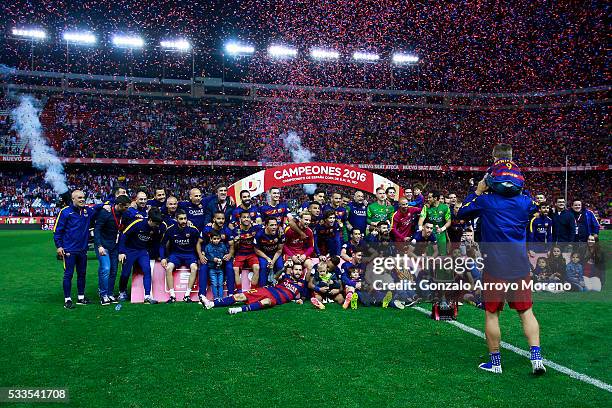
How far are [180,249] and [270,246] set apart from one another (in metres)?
1.74

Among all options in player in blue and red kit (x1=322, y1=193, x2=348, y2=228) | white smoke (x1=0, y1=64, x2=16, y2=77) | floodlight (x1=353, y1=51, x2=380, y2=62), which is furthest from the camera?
floodlight (x1=353, y1=51, x2=380, y2=62)

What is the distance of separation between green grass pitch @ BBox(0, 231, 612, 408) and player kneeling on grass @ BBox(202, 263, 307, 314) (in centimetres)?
24

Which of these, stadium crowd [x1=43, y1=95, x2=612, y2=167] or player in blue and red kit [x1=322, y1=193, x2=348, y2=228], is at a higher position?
stadium crowd [x1=43, y1=95, x2=612, y2=167]

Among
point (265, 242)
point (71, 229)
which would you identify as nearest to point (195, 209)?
point (265, 242)

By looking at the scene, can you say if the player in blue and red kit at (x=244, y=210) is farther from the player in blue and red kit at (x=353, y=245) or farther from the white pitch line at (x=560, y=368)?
the white pitch line at (x=560, y=368)

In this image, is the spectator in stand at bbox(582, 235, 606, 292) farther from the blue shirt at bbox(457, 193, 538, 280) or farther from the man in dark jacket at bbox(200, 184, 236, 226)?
the man in dark jacket at bbox(200, 184, 236, 226)

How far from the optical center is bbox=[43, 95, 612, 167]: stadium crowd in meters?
34.2

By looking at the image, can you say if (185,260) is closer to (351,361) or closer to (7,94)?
(351,361)

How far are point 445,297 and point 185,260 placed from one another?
480 cm

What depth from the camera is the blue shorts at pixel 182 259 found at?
8961mm

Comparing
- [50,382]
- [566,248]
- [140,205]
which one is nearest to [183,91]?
[140,205]

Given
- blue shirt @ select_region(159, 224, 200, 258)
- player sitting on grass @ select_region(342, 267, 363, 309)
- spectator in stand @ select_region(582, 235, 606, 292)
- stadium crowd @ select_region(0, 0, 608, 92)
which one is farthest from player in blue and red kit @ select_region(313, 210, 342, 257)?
stadium crowd @ select_region(0, 0, 608, 92)

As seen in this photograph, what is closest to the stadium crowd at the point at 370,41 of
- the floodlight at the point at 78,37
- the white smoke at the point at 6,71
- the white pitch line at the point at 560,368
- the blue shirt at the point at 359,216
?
the floodlight at the point at 78,37

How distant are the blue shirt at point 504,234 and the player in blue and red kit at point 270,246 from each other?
503 centimetres
